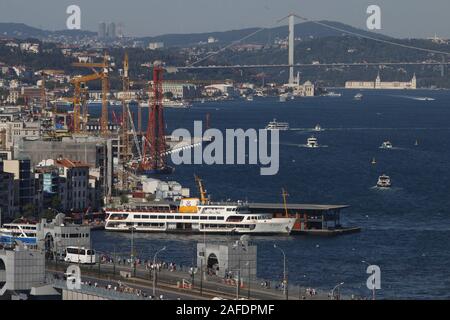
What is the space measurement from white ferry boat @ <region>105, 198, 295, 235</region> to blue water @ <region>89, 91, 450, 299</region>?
68cm

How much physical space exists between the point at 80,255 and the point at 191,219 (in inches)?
365

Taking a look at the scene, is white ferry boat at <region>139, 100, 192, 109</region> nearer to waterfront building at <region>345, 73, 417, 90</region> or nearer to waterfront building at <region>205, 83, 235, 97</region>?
waterfront building at <region>205, 83, 235, 97</region>

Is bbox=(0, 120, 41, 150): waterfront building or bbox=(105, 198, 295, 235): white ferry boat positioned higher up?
bbox=(0, 120, 41, 150): waterfront building

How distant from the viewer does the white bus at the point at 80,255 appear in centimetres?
2234

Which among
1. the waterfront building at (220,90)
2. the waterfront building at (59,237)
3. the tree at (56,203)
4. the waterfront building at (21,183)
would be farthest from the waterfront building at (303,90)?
the waterfront building at (59,237)

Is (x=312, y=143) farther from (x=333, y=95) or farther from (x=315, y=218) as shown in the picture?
(x=333, y=95)

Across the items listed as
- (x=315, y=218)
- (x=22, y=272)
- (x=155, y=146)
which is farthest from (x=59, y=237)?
(x=155, y=146)

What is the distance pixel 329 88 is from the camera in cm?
14500

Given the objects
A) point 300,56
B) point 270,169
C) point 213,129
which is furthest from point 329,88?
point 270,169

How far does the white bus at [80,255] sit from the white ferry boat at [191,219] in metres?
8.32

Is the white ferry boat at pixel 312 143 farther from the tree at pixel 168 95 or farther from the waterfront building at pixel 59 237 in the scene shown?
the tree at pixel 168 95

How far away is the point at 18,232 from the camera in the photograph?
27.2 meters

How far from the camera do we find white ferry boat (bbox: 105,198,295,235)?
31.4 m

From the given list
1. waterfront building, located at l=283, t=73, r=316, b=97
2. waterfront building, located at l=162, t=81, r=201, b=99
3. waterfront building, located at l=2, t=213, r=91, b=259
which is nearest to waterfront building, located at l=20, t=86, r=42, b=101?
waterfront building, located at l=162, t=81, r=201, b=99
